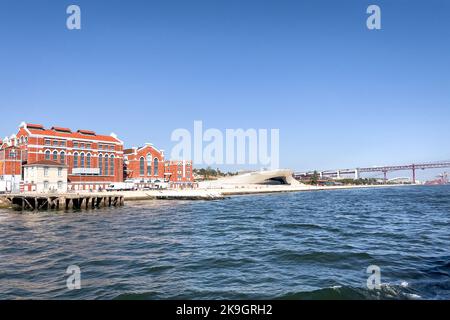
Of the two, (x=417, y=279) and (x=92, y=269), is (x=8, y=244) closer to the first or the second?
(x=92, y=269)

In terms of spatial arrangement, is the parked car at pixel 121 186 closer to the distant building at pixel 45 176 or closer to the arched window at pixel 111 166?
the arched window at pixel 111 166

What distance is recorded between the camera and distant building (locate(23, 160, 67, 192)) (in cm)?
6303

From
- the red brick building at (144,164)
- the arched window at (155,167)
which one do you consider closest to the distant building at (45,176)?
the red brick building at (144,164)

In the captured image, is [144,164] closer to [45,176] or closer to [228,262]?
Result: [45,176]

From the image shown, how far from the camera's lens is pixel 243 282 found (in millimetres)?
12320

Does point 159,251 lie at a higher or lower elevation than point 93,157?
lower

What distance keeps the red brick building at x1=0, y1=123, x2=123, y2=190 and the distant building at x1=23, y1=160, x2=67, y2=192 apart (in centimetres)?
366

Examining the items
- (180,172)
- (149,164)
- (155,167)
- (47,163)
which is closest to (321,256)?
(47,163)

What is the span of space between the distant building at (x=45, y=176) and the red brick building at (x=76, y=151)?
144 inches

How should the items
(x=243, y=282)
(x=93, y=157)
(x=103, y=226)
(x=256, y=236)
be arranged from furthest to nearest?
(x=93, y=157) → (x=103, y=226) → (x=256, y=236) → (x=243, y=282)

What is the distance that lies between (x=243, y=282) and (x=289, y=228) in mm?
15184
